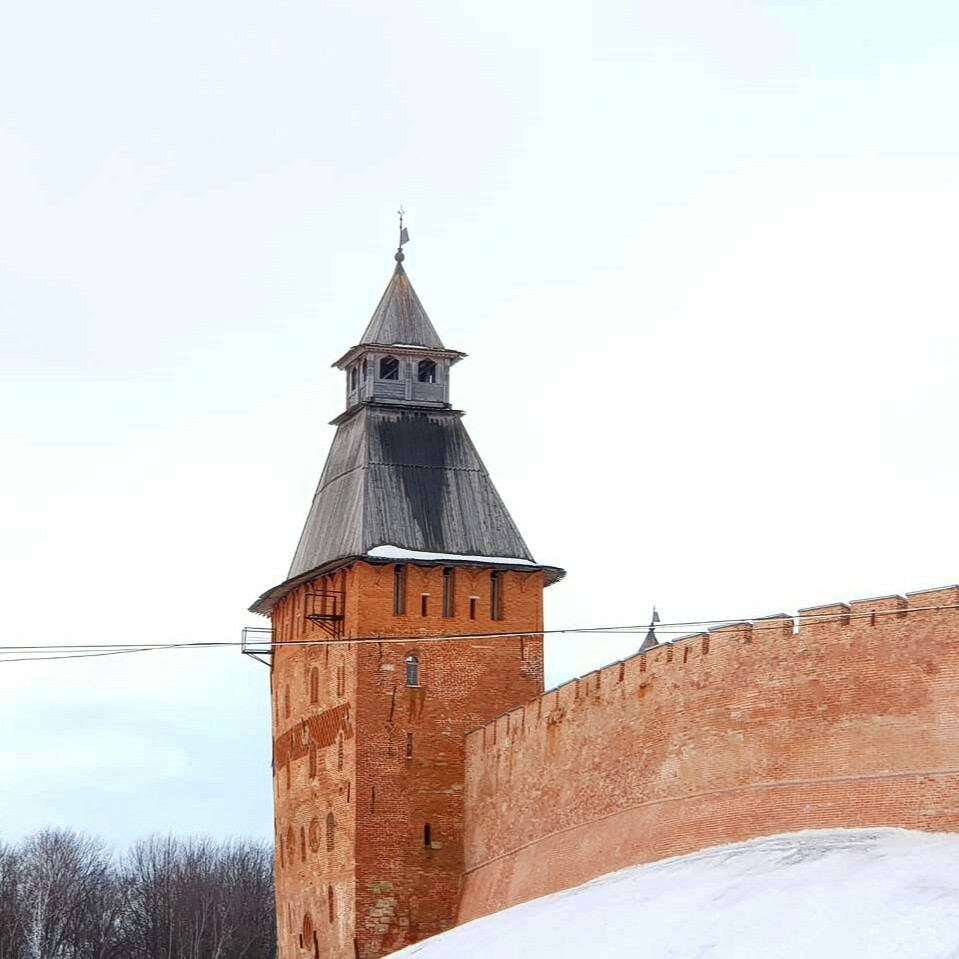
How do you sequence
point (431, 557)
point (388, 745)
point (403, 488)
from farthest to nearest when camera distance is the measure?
point (403, 488), point (431, 557), point (388, 745)

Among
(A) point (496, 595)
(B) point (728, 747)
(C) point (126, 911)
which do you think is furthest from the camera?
(C) point (126, 911)

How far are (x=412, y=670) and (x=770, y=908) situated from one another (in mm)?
15740

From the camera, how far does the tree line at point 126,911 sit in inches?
2953

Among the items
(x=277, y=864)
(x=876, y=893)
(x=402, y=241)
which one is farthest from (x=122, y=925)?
(x=876, y=893)

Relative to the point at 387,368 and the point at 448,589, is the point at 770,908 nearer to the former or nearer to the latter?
the point at 448,589

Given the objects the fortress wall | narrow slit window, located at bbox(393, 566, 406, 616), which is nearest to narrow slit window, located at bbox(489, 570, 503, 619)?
narrow slit window, located at bbox(393, 566, 406, 616)

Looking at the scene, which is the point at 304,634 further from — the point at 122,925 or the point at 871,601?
the point at 122,925

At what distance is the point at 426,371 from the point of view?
49250 millimetres

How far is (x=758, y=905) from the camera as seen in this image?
1200 inches

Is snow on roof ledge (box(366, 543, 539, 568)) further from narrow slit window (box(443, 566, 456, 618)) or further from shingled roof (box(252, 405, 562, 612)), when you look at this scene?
narrow slit window (box(443, 566, 456, 618))

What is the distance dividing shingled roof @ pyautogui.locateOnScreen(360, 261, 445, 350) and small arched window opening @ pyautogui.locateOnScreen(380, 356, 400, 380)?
14.5 inches

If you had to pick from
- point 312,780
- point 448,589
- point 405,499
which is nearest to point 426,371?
point 405,499

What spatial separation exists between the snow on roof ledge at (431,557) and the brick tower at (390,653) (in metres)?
0.04

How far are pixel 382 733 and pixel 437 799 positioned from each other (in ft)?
5.70
